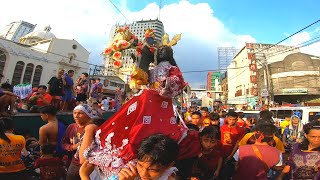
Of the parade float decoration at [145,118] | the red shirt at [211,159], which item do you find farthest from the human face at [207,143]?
the parade float decoration at [145,118]

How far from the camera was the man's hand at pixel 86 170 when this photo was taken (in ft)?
6.99

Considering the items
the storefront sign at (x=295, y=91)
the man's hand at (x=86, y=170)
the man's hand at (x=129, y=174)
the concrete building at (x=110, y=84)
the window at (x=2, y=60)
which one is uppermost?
the window at (x=2, y=60)

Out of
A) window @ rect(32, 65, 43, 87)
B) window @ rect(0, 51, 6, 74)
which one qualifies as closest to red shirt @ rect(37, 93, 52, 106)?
window @ rect(0, 51, 6, 74)

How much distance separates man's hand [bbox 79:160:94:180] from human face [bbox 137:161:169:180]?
2.11 feet

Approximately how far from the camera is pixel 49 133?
13.3 feet

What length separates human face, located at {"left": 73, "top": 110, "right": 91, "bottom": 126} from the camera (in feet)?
10.8

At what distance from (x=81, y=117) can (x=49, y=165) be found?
1052 mm

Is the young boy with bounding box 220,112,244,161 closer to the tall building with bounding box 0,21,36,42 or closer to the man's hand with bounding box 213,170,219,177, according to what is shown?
the man's hand with bounding box 213,170,219,177

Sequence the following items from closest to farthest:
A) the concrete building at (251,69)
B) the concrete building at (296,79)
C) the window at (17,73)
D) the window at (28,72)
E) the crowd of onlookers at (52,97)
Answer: the crowd of onlookers at (52,97)
the concrete building at (296,79)
the window at (17,73)
the window at (28,72)
the concrete building at (251,69)

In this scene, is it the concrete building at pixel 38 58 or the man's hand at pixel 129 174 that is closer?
the man's hand at pixel 129 174

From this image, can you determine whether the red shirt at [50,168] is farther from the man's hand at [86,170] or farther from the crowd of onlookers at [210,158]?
the man's hand at [86,170]

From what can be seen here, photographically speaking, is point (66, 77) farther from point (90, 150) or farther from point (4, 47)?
point (4, 47)

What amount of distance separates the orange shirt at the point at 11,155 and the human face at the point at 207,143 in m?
2.33

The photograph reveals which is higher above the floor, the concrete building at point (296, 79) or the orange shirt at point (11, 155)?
the concrete building at point (296, 79)
